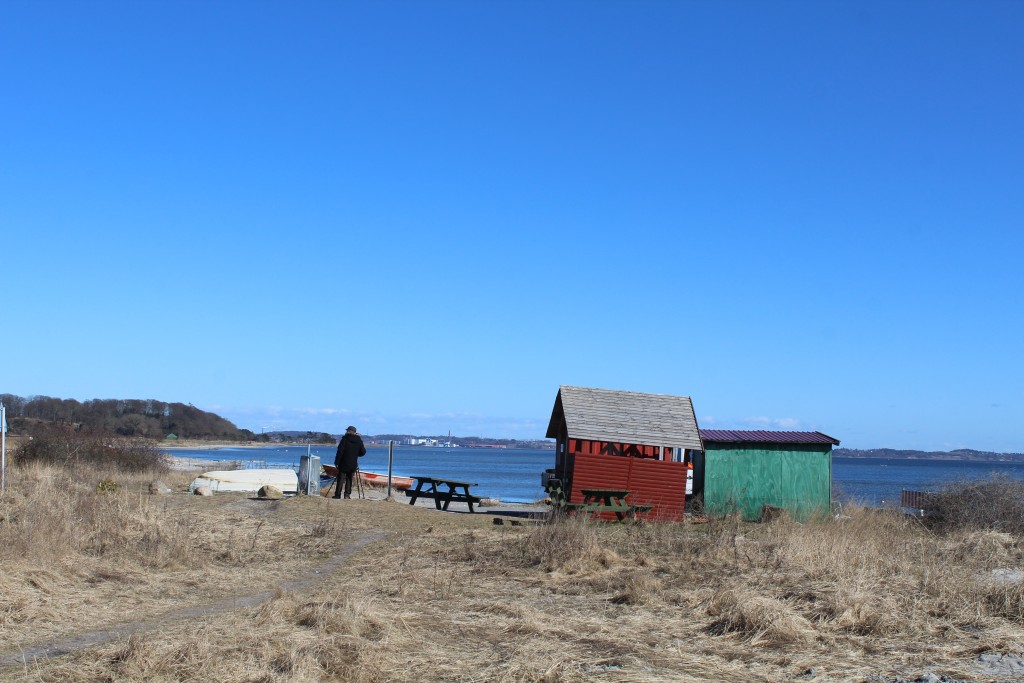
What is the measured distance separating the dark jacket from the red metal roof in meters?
8.71

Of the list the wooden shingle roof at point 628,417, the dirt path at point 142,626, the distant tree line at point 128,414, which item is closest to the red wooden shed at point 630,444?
the wooden shingle roof at point 628,417

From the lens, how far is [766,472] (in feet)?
79.5

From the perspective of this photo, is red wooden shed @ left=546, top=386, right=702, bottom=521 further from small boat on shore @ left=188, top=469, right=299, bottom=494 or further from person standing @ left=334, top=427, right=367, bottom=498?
small boat on shore @ left=188, top=469, right=299, bottom=494

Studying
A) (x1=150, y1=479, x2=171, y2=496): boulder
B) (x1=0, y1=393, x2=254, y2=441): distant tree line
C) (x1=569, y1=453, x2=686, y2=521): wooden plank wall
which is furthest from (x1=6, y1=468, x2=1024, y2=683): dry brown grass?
(x1=0, y1=393, x2=254, y2=441): distant tree line

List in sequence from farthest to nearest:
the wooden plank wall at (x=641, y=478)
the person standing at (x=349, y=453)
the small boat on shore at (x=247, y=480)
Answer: the small boat on shore at (x=247, y=480), the person standing at (x=349, y=453), the wooden plank wall at (x=641, y=478)

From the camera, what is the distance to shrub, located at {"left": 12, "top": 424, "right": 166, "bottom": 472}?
2973 cm

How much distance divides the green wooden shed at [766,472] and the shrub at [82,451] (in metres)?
17.9

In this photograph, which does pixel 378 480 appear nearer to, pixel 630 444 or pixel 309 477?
pixel 309 477

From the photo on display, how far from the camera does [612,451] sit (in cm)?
2323

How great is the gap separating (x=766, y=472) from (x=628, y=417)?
12.8 ft

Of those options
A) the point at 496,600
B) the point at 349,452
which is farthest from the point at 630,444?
the point at 496,600

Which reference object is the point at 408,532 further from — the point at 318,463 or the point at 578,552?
the point at 318,463

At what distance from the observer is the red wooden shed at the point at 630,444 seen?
22531 mm

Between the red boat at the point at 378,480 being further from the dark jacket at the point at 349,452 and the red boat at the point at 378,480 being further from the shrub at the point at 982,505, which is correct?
the shrub at the point at 982,505
